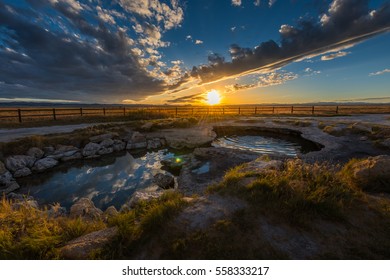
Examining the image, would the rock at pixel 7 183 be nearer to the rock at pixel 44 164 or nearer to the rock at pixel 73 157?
the rock at pixel 44 164

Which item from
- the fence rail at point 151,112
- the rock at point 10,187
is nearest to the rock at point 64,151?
the rock at point 10,187

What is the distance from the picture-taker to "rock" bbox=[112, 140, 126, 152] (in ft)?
47.0

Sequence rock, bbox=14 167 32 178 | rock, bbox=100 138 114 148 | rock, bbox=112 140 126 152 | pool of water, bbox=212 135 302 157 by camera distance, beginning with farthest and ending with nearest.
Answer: rock, bbox=112 140 126 152 → rock, bbox=100 138 114 148 → pool of water, bbox=212 135 302 157 → rock, bbox=14 167 32 178

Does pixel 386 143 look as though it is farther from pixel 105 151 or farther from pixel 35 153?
pixel 35 153

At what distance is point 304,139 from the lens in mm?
15984

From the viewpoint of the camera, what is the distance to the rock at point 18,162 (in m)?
9.56

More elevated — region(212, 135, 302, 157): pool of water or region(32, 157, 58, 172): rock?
region(212, 135, 302, 157): pool of water

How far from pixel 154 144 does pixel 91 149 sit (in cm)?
478

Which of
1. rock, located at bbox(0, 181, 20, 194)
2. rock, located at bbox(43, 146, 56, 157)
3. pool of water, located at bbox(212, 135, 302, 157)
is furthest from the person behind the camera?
pool of water, located at bbox(212, 135, 302, 157)

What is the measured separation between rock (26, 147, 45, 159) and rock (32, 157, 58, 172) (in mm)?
712

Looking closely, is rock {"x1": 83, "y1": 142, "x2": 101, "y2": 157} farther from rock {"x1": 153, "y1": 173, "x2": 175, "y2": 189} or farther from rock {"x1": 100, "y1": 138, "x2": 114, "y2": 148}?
rock {"x1": 153, "y1": 173, "x2": 175, "y2": 189}

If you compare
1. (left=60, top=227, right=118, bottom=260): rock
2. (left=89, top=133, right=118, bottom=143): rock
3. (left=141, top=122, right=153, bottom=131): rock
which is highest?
(left=141, top=122, right=153, bottom=131): rock

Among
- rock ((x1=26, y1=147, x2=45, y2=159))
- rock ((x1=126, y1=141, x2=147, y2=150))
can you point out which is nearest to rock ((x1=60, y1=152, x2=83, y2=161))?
rock ((x1=26, y1=147, x2=45, y2=159))

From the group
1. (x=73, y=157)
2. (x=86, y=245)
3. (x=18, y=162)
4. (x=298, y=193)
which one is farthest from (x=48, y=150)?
(x=298, y=193)
